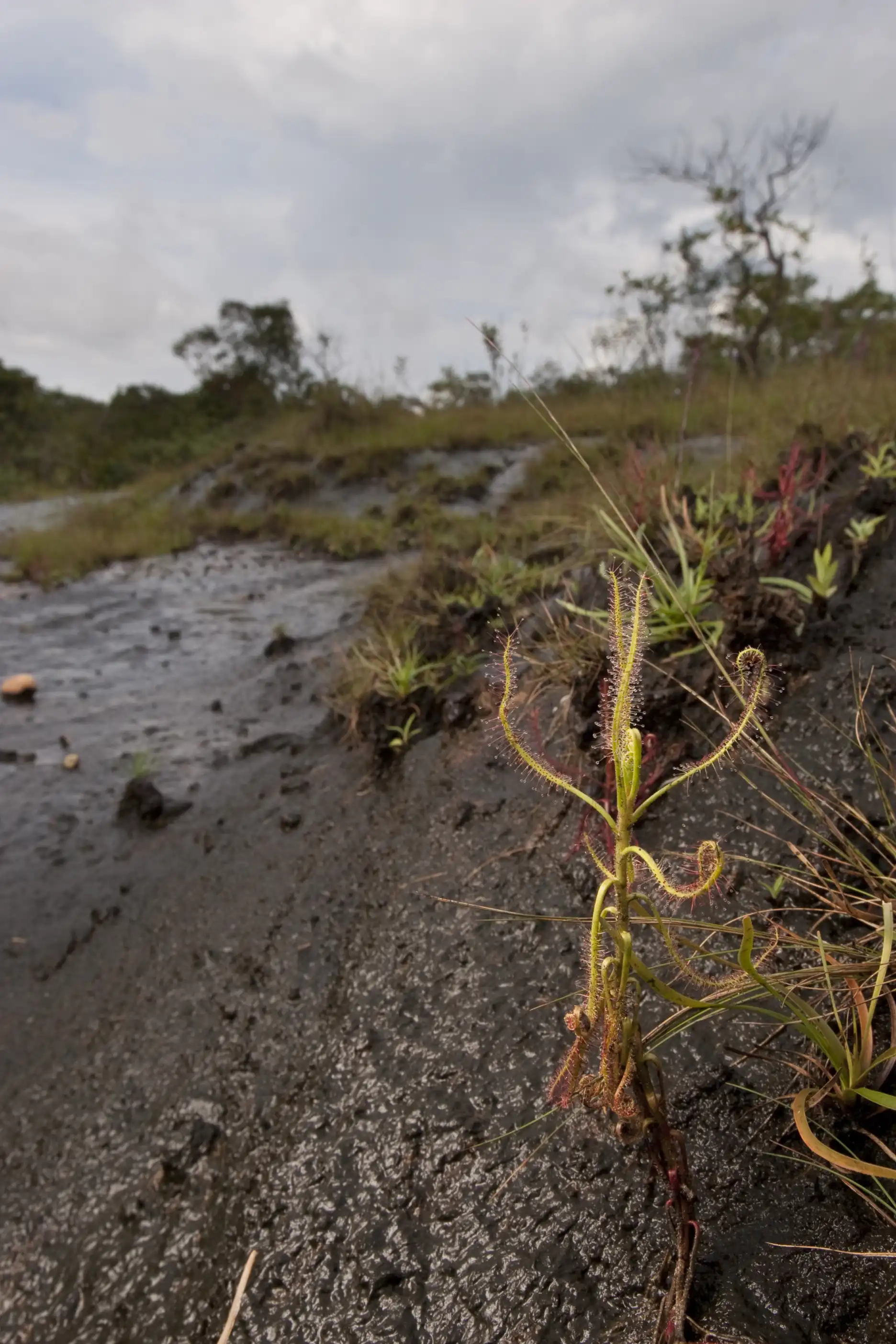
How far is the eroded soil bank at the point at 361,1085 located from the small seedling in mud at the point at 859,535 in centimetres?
7

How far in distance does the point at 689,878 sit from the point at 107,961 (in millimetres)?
1933

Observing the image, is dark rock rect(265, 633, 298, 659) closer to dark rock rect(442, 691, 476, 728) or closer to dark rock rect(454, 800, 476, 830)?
dark rock rect(442, 691, 476, 728)

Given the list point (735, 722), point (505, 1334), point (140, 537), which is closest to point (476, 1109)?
point (505, 1334)

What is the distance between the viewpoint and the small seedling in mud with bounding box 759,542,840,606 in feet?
7.20

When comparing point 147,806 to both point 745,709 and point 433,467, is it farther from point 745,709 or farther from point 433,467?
point 433,467

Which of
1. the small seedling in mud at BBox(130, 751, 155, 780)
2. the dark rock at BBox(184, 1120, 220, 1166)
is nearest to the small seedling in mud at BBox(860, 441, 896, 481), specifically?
the dark rock at BBox(184, 1120, 220, 1166)

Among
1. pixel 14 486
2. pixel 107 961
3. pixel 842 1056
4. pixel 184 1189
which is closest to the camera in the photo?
pixel 842 1056

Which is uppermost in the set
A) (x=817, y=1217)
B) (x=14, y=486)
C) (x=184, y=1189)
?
(x=14, y=486)

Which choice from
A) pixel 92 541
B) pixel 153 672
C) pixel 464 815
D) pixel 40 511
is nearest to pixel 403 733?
pixel 464 815

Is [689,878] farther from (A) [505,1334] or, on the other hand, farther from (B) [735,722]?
(A) [505,1334]

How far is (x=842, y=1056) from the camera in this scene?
1.12 meters

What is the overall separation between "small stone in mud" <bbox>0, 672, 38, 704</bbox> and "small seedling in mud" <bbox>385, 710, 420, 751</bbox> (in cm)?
285

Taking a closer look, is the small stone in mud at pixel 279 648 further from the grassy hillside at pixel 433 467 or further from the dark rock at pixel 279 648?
the grassy hillside at pixel 433 467

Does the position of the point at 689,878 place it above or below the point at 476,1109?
above
